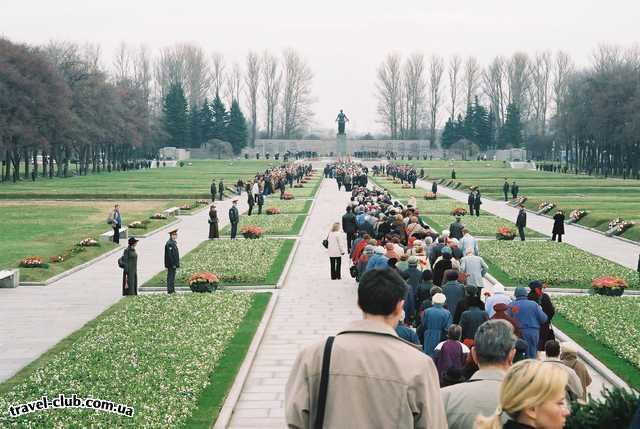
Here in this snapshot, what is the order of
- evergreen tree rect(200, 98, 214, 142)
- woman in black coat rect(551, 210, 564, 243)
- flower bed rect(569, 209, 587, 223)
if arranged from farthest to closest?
evergreen tree rect(200, 98, 214, 142) → flower bed rect(569, 209, 587, 223) → woman in black coat rect(551, 210, 564, 243)

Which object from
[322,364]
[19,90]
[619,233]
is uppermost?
[19,90]

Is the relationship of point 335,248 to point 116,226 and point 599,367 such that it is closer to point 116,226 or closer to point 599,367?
point 599,367

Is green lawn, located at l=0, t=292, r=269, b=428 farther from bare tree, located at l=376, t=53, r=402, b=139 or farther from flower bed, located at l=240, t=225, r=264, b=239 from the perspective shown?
bare tree, located at l=376, t=53, r=402, b=139

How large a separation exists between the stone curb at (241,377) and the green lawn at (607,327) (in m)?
5.72

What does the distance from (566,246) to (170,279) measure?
15.6m

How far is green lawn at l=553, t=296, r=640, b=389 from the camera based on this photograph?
46.1 ft

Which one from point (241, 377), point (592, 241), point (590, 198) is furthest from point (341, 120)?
point (241, 377)

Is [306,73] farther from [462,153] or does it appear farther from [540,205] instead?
[540,205]

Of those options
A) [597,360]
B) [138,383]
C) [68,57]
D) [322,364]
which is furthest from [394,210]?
[68,57]

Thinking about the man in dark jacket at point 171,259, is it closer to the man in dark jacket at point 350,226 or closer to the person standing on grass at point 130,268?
the person standing on grass at point 130,268

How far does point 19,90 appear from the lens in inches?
2859

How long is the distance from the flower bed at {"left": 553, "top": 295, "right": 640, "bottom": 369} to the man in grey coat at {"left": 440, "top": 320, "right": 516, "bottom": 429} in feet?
29.6

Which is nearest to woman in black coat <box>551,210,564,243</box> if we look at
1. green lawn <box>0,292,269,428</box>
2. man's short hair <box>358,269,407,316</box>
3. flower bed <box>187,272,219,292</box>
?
flower bed <box>187,272,219,292</box>

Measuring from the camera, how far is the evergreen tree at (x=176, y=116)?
13750 cm
